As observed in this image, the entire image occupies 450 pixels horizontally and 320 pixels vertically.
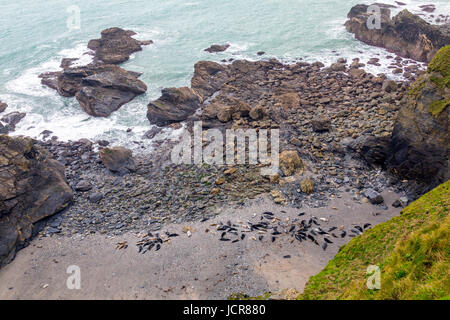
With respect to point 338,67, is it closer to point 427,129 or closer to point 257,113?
point 257,113

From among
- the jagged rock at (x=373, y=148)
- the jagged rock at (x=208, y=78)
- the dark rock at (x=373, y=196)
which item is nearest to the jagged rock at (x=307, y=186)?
the dark rock at (x=373, y=196)

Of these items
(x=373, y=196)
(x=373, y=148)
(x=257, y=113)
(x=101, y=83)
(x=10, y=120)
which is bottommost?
(x=373, y=196)

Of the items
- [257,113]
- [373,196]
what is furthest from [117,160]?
[373,196]

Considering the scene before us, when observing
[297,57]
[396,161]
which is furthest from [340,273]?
[297,57]

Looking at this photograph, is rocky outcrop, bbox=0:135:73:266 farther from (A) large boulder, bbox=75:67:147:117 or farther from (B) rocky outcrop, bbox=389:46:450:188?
(B) rocky outcrop, bbox=389:46:450:188

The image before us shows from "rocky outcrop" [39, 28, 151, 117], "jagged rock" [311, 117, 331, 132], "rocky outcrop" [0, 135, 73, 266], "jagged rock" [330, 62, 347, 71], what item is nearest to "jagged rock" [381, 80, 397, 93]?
"jagged rock" [330, 62, 347, 71]
